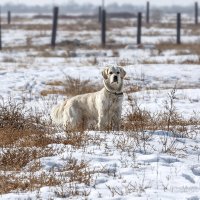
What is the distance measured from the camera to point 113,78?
9883 millimetres

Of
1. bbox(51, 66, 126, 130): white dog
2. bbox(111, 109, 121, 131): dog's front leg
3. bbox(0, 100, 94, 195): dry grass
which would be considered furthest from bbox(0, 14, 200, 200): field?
bbox(51, 66, 126, 130): white dog

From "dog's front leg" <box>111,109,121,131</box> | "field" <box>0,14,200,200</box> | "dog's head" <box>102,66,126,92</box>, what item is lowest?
"field" <box>0,14,200,200</box>

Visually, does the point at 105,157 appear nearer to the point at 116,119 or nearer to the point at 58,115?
the point at 116,119

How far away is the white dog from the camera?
32.3 ft

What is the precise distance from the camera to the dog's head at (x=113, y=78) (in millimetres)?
9916

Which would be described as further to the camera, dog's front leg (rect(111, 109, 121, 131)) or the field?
dog's front leg (rect(111, 109, 121, 131))

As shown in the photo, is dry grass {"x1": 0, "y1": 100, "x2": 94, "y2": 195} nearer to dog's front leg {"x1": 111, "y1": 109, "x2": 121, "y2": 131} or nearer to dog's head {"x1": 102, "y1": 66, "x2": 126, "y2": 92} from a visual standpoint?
dog's front leg {"x1": 111, "y1": 109, "x2": 121, "y2": 131}

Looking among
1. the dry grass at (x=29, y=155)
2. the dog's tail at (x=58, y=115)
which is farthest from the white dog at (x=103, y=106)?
the dry grass at (x=29, y=155)

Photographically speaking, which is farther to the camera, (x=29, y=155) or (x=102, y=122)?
(x=102, y=122)

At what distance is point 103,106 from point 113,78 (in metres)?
0.53

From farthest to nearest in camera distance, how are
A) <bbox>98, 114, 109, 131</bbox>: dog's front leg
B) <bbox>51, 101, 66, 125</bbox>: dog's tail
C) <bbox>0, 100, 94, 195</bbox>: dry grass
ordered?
<bbox>51, 101, 66, 125</bbox>: dog's tail < <bbox>98, 114, 109, 131</bbox>: dog's front leg < <bbox>0, 100, 94, 195</bbox>: dry grass

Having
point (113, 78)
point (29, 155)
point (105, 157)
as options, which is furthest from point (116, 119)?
point (29, 155)

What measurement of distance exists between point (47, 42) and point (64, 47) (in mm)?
4719

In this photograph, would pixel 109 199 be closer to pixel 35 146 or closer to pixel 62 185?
pixel 62 185
